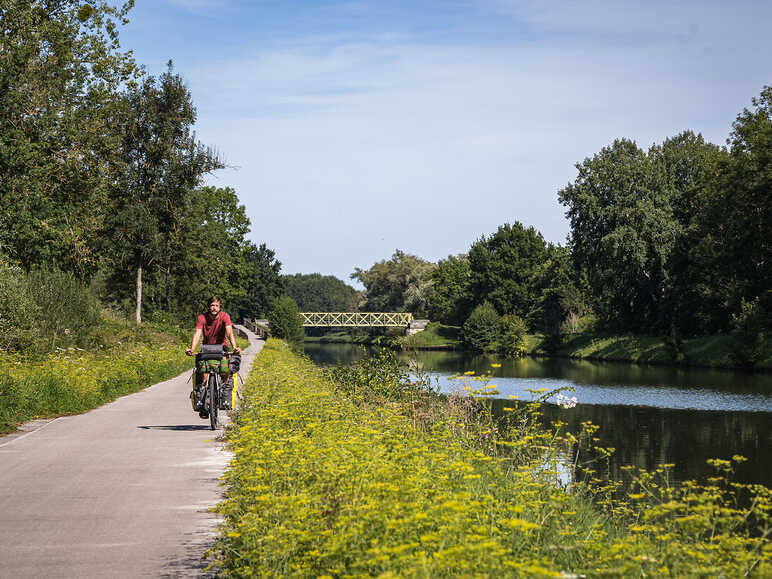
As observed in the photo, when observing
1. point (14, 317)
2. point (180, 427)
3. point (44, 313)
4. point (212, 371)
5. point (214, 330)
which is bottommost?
point (180, 427)

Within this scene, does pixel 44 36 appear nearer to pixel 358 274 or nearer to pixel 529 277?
pixel 529 277

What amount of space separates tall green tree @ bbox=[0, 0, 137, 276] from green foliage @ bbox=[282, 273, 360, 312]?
139233 millimetres

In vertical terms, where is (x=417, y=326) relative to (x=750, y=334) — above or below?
below

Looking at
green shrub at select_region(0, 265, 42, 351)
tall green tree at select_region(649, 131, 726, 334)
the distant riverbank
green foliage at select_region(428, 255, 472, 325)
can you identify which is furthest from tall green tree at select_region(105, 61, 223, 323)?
green foliage at select_region(428, 255, 472, 325)

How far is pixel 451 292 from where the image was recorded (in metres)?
97.6

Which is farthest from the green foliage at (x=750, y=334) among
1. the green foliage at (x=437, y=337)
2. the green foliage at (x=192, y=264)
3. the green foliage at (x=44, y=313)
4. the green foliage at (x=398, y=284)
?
the green foliage at (x=398, y=284)

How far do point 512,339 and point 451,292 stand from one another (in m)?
30.3

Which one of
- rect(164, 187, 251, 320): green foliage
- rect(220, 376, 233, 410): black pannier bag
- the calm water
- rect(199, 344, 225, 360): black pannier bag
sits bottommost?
the calm water

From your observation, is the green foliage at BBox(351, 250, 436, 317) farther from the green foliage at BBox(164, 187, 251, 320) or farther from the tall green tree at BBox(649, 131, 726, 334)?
the green foliage at BBox(164, 187, 251, 320)

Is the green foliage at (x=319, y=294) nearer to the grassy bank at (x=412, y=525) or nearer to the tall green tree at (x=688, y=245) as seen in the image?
the tall green tree at (x=688, y=245)

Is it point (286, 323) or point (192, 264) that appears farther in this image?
point (286, 323)

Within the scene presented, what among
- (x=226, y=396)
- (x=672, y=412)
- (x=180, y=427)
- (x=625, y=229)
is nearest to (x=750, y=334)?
(x=625, y=229)

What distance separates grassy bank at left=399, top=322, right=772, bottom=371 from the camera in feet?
151

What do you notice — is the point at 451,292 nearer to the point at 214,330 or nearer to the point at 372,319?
the point at 372,319
